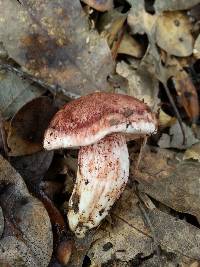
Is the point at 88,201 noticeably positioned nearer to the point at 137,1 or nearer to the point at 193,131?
the point at 193,131

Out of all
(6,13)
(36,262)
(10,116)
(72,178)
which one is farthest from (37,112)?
(36,262)

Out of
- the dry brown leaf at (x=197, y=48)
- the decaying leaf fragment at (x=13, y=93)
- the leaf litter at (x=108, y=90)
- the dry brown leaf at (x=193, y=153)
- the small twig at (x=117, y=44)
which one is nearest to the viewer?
the leaf litter at (x=108, y=90)

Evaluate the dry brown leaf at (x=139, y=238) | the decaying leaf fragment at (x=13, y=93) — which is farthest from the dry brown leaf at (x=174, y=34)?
the dry brown leaf at (x=139, y=238)

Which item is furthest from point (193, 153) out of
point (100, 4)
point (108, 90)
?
point (100, 4)

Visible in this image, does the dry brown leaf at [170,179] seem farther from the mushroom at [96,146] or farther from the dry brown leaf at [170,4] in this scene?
the dry brown leaf at [170,4]

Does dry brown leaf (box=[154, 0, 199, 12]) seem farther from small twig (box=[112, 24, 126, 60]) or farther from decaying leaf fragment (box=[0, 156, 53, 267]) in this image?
decaying leaf fragment (box=[0, 156, 53, 267])

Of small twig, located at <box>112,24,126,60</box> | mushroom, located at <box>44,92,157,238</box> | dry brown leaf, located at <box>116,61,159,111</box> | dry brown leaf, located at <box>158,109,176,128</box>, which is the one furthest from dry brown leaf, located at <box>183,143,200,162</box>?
small twig, located at <box>112,24,126,60</box>

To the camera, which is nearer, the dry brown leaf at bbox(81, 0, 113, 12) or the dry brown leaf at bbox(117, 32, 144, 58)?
the dry brown leaf at bbox(81, 0, 113, 12)
